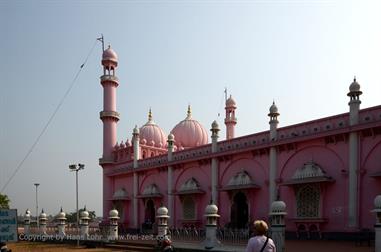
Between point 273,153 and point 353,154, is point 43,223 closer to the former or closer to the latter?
point 273,153

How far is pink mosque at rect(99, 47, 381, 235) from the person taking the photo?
16578mm

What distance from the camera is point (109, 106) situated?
32031mm

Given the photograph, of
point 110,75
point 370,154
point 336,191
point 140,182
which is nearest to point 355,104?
point 370,154

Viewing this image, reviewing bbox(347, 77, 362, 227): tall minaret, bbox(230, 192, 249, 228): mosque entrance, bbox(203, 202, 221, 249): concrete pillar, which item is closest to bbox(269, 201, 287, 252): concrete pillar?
bbox(203, 202, 221, 249): concrete pillar

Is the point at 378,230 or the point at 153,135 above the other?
the point at 153,135

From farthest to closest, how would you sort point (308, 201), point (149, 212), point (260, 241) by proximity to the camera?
point (149, 212) → point (308, 201) → point (260, 241)

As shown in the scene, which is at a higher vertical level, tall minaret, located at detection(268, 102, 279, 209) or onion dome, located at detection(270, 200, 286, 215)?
tall minaret, located at detection(268, 102, 279, 209)

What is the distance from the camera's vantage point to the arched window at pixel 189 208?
25.0m

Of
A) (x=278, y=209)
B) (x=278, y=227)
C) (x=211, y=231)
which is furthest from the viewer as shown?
(x=211, y=231)

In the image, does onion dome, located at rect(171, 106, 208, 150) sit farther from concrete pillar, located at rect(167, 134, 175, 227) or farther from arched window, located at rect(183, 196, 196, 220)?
arched window, located at rect(183, 196, 196, 220)

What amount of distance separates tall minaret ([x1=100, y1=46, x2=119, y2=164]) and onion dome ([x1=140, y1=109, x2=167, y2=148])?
8.31ft

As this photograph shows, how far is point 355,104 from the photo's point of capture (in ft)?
54.8

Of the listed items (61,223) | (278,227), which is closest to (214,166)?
(278,227)

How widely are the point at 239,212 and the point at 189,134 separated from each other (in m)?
12.2
